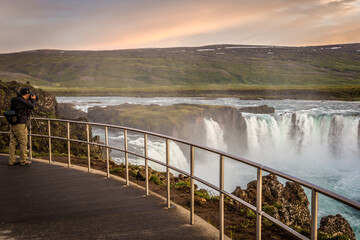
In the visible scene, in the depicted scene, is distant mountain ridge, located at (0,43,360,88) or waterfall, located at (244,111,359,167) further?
distant mountain ridge, located at (0,43,360,88)

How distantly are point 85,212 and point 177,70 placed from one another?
573ft

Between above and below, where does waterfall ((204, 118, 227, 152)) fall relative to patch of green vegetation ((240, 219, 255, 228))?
below

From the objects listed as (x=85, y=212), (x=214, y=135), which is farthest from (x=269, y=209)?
(x=214, y=135)

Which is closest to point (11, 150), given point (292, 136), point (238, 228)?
point (238, 228)

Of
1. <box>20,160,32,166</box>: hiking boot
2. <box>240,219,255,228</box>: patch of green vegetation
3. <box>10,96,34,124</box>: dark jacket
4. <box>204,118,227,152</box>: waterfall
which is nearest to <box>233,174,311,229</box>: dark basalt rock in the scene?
<box>240,219,255,228</box>: patch of green vegetation

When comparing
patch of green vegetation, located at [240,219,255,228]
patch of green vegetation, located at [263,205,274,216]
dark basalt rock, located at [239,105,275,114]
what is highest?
patch of green vegetation, located at [240,219,255,228]

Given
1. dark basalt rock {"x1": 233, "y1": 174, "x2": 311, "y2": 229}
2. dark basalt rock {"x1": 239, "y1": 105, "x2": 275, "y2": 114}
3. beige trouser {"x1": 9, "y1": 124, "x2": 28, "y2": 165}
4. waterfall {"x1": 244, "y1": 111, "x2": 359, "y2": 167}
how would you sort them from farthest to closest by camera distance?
dark basalt rock {"x1": 239, "y1": 105, "x2": 275, "y2": 114} → waterfall {"x1": 244, "y1": 111, "x2": 359, "y2": 167} → dark basalt rock {"x1": 233, "y1": 174, "x2": 311, "y2": 229} → beige trouser {"x1": 9, "y1": 124, "x2": 28, "y2": 165}

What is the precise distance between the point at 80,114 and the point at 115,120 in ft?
28.0

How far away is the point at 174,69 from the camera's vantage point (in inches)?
7057

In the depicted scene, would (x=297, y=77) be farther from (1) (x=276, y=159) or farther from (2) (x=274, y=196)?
(2) (x=274, y=196)

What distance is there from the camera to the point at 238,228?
20.9 ft

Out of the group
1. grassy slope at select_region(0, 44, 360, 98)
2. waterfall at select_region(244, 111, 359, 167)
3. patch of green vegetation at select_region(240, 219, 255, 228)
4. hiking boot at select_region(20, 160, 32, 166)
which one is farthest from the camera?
grassy slope at select_region(0, 44, 360, 98)

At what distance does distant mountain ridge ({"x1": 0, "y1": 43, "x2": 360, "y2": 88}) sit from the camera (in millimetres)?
150875

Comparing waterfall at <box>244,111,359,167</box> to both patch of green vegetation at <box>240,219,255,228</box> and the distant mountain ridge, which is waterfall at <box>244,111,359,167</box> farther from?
the distant mountain ridge
